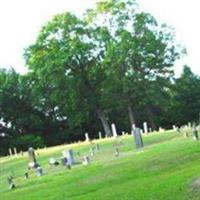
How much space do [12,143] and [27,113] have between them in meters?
10.0

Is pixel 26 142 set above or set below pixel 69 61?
below

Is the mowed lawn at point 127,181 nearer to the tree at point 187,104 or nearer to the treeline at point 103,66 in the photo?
the treeline at point 103,66

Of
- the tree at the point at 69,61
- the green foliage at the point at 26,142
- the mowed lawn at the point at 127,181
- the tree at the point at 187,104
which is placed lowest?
the mowed lawn at the point at 127,181

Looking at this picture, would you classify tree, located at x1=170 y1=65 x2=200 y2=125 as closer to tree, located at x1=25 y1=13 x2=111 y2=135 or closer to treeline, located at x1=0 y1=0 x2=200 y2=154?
treeline, located at x1=0 y1=0 x2=200 y2=154

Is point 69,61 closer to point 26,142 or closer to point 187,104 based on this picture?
point 26,142

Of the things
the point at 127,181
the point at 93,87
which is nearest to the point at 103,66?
the point at 93,87

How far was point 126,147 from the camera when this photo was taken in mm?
39531

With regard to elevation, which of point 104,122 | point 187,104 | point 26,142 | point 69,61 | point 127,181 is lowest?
point 127,181

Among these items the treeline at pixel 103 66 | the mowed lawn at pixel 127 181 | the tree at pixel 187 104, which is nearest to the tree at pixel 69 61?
the treeline at pixel 103 66

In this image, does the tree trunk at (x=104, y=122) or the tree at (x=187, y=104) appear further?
the tree at (x=187, y=104)

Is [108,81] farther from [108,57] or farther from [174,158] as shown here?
[174,158]

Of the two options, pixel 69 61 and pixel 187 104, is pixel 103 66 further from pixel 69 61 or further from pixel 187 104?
pixel 187 104

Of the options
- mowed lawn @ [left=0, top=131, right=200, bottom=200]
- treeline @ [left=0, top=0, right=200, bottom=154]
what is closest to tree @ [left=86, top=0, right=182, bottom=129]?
treeline @ [left=0, top=0, right=200, bottom=154]

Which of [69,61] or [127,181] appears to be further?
[69,61]
